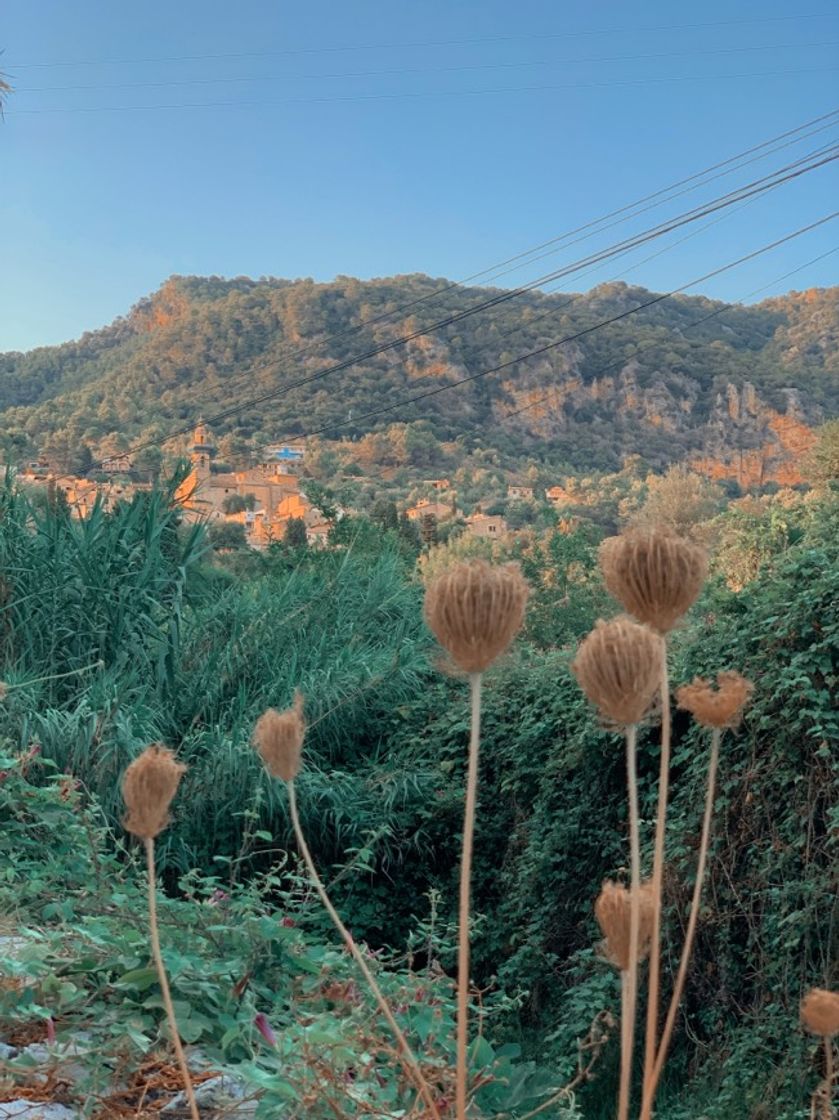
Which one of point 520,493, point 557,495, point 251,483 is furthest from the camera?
point 557,495

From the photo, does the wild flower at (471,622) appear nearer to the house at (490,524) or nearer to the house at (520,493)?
the house at (490,524)

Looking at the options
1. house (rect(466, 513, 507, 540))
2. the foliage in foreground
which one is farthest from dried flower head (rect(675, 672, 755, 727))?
house (rect(466, 513, 507, 540))

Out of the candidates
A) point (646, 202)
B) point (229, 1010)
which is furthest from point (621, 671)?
point (646, 202)

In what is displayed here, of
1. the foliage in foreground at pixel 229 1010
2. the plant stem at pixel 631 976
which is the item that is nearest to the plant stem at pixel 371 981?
the plant stem at pixel 631 976

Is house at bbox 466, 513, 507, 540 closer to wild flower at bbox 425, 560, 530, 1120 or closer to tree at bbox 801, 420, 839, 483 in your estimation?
tree at bbox 801, 420, 839, 483

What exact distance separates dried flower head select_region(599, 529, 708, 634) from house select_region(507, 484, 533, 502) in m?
24.3

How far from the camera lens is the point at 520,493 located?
89.7ft

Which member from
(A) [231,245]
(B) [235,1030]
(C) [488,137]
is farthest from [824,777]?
(A) [231,245]

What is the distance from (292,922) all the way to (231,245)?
167 feet

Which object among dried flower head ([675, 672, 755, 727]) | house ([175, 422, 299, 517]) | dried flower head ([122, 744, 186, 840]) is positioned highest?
house ([175, 422, 299, 517])

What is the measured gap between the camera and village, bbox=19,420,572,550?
21.3ft

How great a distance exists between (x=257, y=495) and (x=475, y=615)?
2130cm

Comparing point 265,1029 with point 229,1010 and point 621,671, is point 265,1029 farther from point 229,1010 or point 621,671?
point 621,671

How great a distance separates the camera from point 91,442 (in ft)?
84.2
